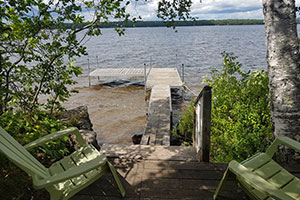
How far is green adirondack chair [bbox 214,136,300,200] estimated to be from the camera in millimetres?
1696

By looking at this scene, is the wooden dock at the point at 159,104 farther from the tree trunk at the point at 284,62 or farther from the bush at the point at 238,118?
the tree trunk at the point at 284,62

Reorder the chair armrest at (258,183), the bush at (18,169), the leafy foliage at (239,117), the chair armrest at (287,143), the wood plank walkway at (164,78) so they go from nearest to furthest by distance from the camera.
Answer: the chair armrest at (258,183), the chair armrest at (287,143), the bush at (18,169), the leafy foliage at (239,117), the wood plank walkway at (164,78)

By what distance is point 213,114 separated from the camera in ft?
14.0

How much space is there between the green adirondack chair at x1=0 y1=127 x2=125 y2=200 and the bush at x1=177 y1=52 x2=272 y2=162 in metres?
1.86

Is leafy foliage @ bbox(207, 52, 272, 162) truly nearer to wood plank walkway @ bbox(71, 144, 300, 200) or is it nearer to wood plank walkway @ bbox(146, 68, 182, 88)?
wood plank walkway @ bbox(71, 144, 300, 200)

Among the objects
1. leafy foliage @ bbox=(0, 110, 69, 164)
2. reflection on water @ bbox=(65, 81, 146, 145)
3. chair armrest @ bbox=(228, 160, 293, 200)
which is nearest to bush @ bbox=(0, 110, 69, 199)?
leafy foliage @ bbox=(0, 110, 69, 164)

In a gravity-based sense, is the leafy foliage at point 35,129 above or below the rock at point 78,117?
above

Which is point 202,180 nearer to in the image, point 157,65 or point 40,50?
point 40,50

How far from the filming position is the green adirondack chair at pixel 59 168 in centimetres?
171

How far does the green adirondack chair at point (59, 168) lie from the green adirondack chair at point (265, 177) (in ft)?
3.80

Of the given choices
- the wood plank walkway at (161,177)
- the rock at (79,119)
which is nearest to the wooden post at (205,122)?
the wood plank walkway at (161,177)

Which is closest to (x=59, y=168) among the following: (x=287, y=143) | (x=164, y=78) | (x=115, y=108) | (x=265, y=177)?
(x=265, y=177)

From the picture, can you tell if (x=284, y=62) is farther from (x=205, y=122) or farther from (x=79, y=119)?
(x=79, y=119)

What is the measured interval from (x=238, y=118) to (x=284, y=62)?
1.17m
